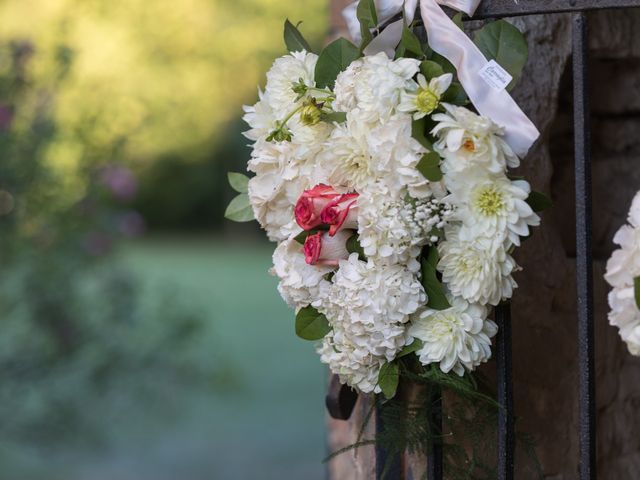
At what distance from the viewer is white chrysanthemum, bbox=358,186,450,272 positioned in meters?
1.20

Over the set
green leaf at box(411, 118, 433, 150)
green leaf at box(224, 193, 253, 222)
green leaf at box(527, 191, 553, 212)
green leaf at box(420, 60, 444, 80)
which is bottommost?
green leaf at box(527, 191, 553, 212)

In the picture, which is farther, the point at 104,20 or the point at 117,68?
the point at 117,68

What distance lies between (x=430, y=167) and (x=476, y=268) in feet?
0.45

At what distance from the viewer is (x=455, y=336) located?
1216 millimetres

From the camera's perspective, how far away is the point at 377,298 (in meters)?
1.23

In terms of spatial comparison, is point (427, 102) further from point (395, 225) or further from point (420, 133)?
point (395, 225)

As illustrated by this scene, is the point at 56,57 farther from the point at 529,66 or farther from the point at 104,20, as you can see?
the point at 104,20

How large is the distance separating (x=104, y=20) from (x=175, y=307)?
8271 millimetres

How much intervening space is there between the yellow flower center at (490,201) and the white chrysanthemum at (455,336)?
13 centimetres

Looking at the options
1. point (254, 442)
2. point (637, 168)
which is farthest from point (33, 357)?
point (637, 168)

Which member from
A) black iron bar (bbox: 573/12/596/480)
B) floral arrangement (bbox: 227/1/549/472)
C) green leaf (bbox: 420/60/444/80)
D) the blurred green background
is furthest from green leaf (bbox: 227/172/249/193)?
the blurred green background

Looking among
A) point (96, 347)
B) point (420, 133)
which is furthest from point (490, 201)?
point (96, 347)

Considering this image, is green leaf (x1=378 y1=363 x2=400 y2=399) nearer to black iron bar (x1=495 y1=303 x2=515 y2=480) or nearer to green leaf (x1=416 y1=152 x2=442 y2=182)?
black iron bar (x1=495 y1=303 x2=515 y2=480)

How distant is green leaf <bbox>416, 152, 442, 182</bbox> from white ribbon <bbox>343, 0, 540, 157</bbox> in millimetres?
102
